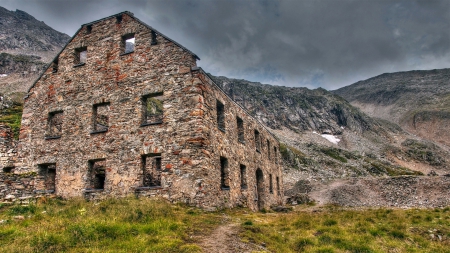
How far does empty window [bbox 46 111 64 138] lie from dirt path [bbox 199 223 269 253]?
456 inches

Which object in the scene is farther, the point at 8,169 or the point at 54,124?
the point at 54,124

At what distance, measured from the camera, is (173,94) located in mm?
13555

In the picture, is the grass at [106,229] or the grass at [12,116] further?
the grass at [12,116]

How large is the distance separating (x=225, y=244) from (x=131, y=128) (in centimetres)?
829

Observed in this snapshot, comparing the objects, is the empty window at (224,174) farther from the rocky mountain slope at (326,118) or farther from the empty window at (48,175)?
the rocky mountain slope at (326,118)

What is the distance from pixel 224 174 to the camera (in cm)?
1470

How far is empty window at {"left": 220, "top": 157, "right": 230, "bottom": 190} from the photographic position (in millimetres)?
14539

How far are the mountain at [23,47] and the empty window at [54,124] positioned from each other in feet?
204

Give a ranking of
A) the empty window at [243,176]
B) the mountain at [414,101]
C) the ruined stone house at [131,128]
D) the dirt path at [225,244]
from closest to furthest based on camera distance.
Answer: the dirt path at [225,244] → the ruined stone house at [131,128] → the empty window at [243,176] → the mountain at [414,101]

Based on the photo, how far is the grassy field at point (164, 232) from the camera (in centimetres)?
679

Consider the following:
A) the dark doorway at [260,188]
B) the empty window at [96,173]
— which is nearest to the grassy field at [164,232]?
the empty window at [96,173]

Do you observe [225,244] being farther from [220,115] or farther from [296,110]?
[296,110]

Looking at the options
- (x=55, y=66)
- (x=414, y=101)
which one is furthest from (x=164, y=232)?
(x=414, y=101)

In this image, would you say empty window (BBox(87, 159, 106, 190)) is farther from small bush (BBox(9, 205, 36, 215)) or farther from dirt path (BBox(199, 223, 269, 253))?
dirt path (BBox(199, 223, 269, 253))
